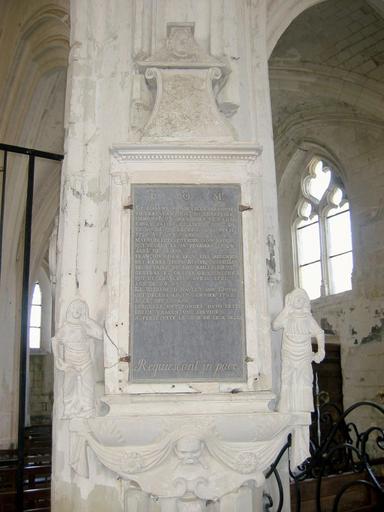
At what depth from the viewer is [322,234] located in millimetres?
10203

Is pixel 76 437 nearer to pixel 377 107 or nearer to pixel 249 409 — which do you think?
pixel 249 409

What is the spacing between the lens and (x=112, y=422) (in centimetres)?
294

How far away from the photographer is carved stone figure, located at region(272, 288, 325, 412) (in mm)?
3135

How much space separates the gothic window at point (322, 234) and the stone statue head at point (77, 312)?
6.95 meters

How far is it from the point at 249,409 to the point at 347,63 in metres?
6.34

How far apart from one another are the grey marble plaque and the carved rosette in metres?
0.33

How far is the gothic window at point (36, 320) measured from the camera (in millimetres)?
15133

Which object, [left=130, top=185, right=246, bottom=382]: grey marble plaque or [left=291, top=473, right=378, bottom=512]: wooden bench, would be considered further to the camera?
[left=291, top=473, right=378, bottom=512]: wooden bench

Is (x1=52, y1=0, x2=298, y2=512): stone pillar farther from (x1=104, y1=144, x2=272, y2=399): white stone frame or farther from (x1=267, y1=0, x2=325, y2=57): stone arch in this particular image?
(x1=267, y1=0, x2=325, y2=57): stone arch

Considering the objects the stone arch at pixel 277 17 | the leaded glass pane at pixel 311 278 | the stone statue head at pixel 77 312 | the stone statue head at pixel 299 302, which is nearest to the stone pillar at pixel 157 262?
the stone statue head at pixel 77 312

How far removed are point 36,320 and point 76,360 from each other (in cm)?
1272

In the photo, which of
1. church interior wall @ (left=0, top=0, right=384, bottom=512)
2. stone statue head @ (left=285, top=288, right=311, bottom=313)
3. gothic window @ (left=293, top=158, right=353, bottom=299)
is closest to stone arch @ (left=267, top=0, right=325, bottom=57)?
church interior wall @ (left=0, top=0, right=384, bottom=512)

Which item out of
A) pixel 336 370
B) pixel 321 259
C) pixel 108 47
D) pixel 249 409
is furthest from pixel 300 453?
pixel 321 259

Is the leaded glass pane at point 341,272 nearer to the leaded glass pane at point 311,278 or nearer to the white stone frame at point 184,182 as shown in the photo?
the leaded glass pane at point 311,278
